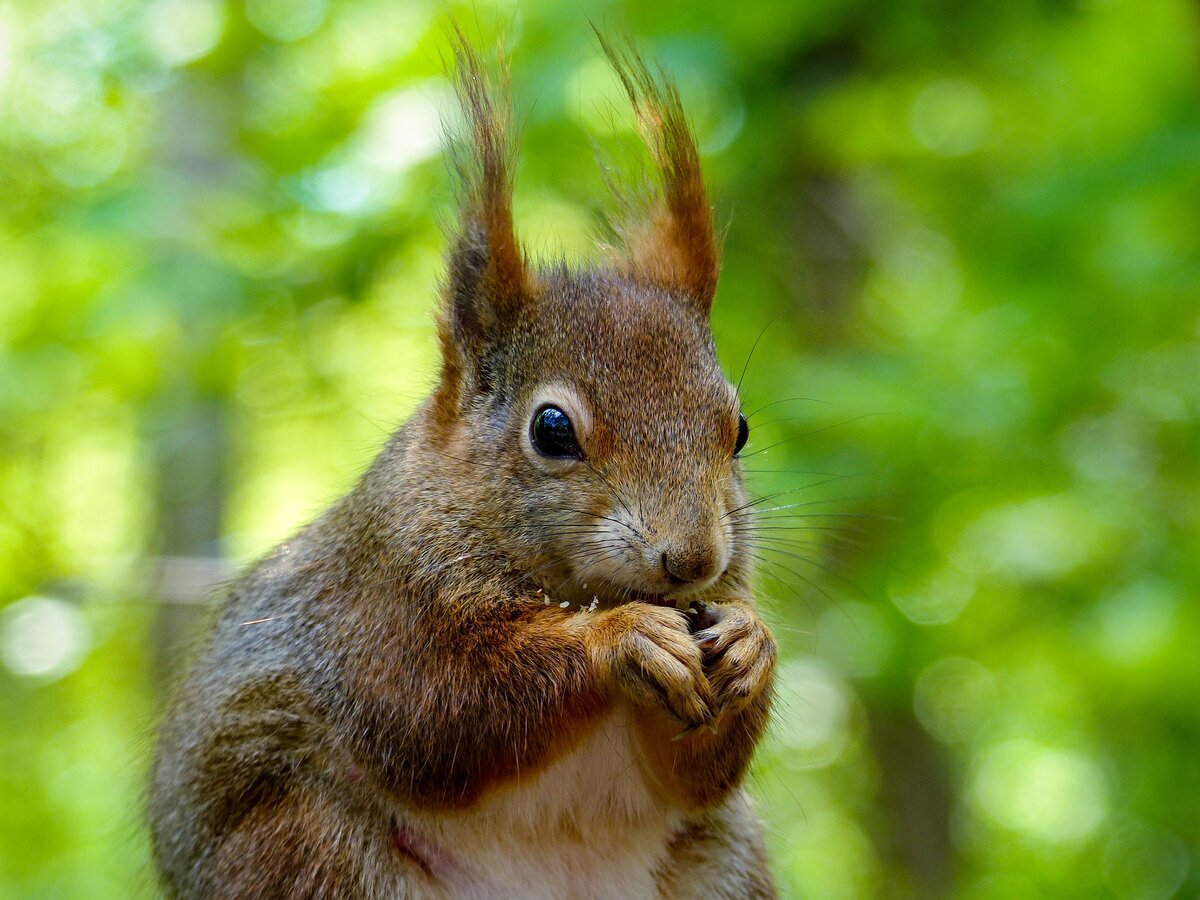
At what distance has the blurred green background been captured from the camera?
3553 millimetres

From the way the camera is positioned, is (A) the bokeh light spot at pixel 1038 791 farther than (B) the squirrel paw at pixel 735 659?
Yes

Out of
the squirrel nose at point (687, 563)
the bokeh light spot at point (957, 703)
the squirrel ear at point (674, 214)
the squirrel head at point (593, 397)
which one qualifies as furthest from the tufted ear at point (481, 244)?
Answer: the bokeh light spot at point (957, 703)

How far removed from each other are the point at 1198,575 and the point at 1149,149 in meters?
1.23

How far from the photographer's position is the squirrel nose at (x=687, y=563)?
78.4 inches

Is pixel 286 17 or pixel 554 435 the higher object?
pixel 286 17

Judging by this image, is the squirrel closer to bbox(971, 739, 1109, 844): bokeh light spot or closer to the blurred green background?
the blurred green background

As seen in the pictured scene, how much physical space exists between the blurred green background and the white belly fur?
1.33 ft

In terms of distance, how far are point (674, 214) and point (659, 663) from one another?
3.94 feet

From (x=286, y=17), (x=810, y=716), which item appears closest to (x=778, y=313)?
(x=810, y=716)

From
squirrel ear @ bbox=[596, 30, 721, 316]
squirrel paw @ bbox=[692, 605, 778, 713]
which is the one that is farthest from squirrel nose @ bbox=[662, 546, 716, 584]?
squirrel ear @ bbox=[596, 30, 721, 316]

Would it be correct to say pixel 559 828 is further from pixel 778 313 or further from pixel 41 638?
pixel 41 638

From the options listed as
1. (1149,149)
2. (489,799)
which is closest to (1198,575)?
(1149,149)

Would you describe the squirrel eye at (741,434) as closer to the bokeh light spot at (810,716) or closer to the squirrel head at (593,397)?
the squirrel head at (593,397)

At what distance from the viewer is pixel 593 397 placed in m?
2.21
